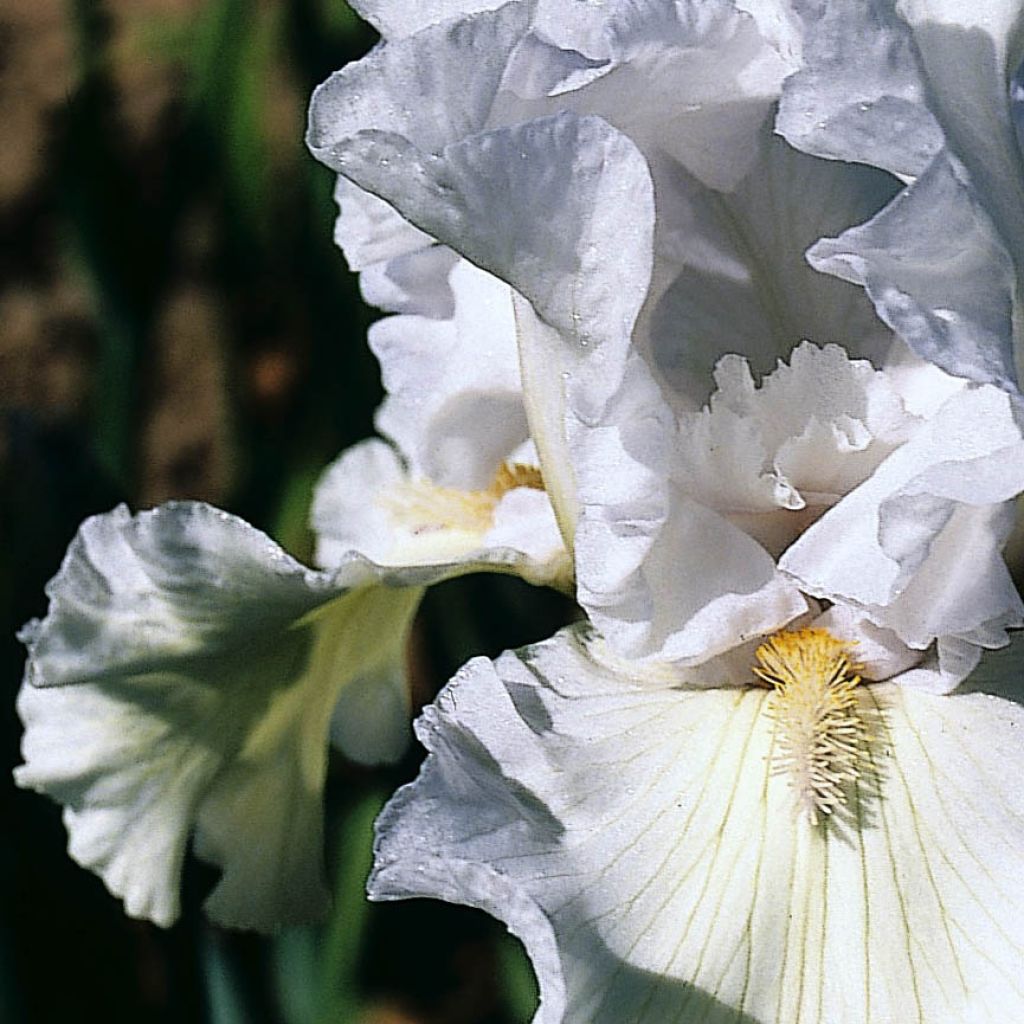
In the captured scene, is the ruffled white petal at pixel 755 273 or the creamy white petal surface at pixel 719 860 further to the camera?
the ruffled white petal at pixel 755 273

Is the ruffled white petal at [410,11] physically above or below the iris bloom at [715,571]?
above

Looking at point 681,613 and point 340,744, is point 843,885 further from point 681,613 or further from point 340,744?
point 340,744

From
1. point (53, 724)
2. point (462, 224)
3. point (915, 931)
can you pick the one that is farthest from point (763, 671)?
point (53, 724)

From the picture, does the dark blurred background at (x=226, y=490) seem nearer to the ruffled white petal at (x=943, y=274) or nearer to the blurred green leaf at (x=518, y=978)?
the blurred green leaf at (x=518, y=978)

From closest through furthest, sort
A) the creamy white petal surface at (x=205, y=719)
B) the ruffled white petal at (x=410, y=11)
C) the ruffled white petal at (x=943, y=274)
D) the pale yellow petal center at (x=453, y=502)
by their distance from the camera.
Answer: the ruffled white petal at (x=943, y=274)
the ruffled white petal at (x=410, y=11)
the creamy white petal surface at (x=205, y=719)
the pale yellow petal center at (x=453, y=502)

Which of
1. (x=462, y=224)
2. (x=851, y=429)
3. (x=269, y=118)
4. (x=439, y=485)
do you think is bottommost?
(x=269, y=118)

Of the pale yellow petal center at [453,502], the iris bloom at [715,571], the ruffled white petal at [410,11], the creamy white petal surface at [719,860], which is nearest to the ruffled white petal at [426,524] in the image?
the pale yellow petal center at [453,502]

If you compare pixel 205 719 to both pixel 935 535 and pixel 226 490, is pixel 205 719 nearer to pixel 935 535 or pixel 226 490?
pixel 935 535

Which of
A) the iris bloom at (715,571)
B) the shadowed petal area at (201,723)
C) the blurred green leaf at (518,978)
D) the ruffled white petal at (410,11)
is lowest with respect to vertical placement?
the blurred green leaf at (518,978)
